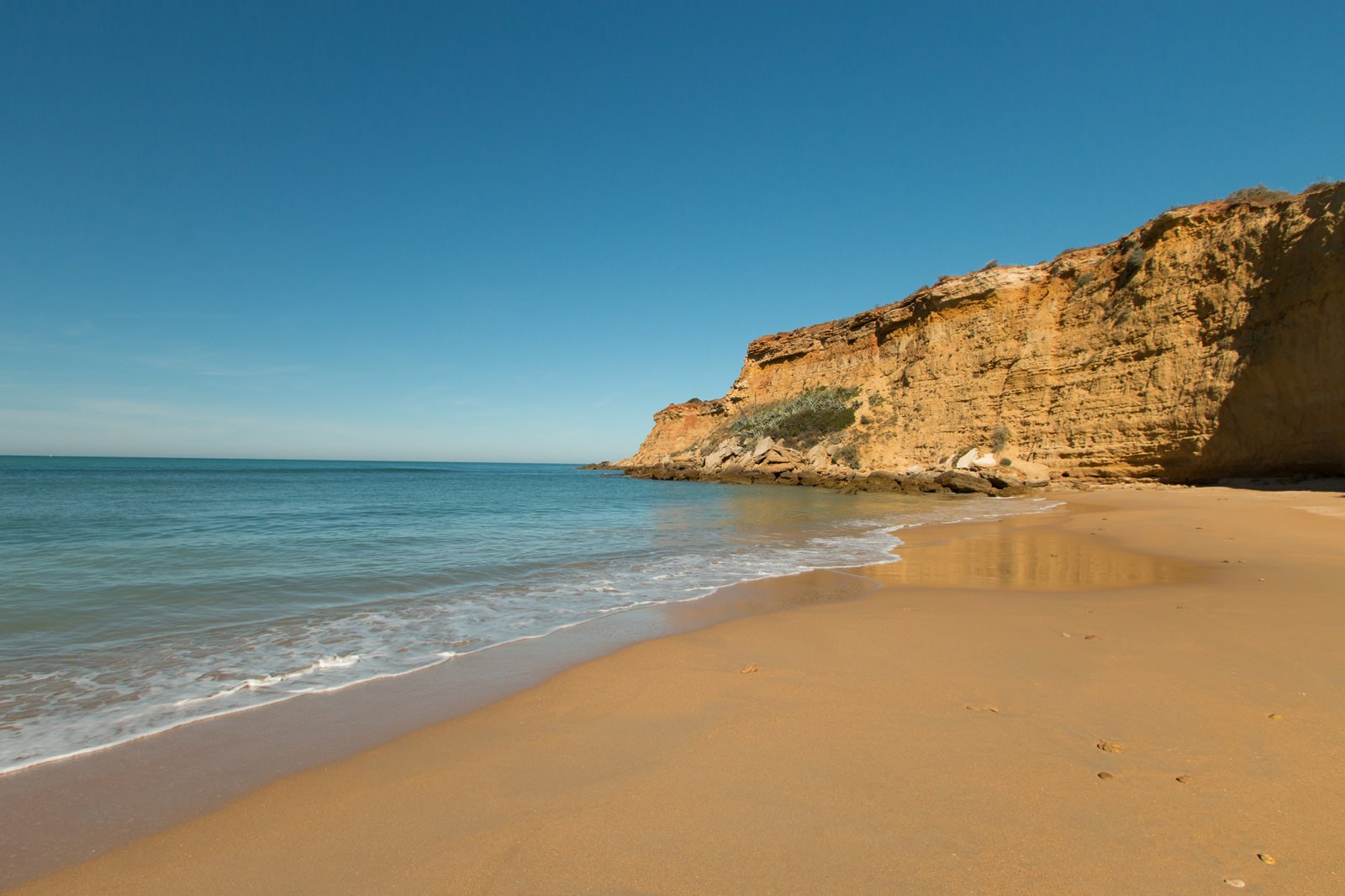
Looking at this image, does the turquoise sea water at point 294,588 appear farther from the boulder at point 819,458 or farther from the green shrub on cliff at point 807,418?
the green shrub on cliff at point 807,418

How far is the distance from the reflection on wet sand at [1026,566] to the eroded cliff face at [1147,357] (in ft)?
41.7

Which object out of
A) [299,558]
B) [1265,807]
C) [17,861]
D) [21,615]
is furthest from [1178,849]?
[299,558]

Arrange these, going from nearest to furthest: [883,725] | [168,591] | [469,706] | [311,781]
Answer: [311,781] < [883,725] < [469,706] < [168,591]

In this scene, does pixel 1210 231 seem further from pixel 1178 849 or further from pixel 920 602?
pixel 1178 849

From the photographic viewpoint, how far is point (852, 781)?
262 cm

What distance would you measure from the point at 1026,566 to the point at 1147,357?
1938 centimetres

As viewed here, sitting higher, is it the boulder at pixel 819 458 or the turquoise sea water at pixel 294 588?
the boulder at pixel 819 458

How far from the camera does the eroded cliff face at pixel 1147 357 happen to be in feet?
58.5

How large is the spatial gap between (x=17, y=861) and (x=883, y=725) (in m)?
3.54

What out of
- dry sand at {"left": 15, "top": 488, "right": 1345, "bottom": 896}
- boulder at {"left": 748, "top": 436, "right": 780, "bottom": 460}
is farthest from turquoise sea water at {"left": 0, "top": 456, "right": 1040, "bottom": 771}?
boulder at {"left": 748, "top": 436, "right": 780, "bottom": 460}

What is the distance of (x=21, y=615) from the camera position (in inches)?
241

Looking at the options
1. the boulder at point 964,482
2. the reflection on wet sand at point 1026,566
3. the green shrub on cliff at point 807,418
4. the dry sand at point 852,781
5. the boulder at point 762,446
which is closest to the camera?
the dry sand at point 852,781

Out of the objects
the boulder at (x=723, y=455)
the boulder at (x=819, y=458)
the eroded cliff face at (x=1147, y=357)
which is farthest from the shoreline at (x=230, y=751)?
the boulder at (x=723, y=455)

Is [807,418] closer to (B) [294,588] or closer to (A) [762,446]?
(A) [762,446]
